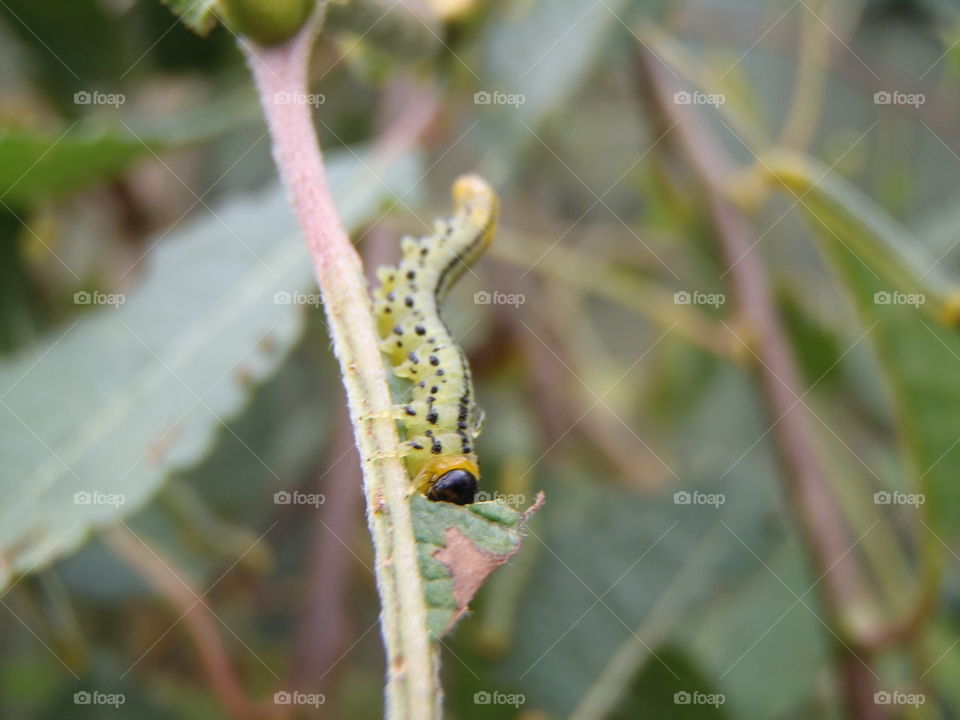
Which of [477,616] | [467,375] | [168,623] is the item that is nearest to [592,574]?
[477,616]

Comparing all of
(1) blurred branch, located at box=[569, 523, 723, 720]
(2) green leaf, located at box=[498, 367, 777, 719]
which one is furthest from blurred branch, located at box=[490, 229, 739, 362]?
(1) blurred branch, located at box=[569, 523, 723, 720]

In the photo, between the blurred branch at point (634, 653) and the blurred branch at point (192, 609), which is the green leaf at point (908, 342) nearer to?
the blurred branch at point (634, 653)

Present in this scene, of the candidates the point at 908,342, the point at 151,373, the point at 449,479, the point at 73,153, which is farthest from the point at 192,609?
the point at 908,342

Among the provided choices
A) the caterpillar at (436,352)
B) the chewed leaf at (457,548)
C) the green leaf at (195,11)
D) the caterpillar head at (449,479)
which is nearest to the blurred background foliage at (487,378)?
the caterpillar at (436,352)

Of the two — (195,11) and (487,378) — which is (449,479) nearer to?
(195,11)

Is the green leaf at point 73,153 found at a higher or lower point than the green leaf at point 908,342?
higher

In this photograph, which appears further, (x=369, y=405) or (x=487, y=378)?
(x=487, y=378)
